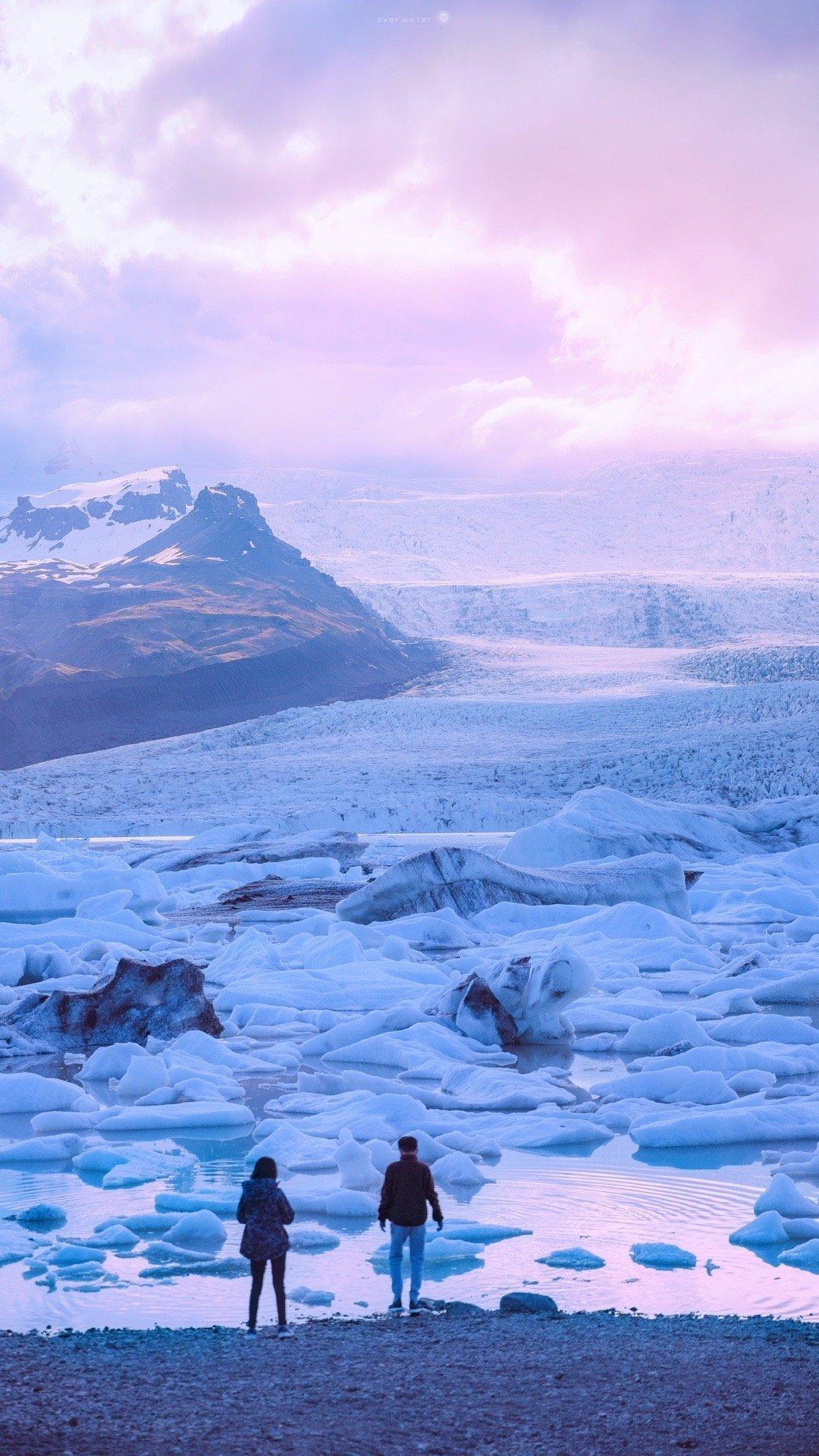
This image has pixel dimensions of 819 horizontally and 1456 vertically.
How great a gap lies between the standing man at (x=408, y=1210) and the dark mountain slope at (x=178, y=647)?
40.2 metres

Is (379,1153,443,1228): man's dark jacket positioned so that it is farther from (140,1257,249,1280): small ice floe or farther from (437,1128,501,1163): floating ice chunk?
(437,1128,501,1163): floating ice chunk

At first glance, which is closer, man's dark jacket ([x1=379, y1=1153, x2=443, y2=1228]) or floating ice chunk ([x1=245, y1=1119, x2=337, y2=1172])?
man's dark jacket ([x1=379, y1=1153, x2=443, y2=1228])

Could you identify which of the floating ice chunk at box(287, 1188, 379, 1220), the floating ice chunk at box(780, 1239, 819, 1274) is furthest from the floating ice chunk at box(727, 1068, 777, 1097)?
the floating ice chunk at box(287, 1188, 379, 1220)

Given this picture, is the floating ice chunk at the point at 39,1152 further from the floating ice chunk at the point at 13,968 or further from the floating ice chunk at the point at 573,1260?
the floating ice chunk at the point at 13,968

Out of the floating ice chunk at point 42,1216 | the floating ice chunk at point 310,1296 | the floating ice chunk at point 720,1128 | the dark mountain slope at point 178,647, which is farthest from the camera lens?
the dark mountain slope at point 178,647

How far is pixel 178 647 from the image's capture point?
53.7 metres

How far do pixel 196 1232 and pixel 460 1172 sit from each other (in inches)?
55.4

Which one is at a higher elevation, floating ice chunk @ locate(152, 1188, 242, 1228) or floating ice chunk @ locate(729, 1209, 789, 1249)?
floating ice chunk @ locate(152, 1188, 242, 1228)

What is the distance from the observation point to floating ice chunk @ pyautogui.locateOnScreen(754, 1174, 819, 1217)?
599 cm

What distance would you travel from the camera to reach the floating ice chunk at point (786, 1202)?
599 cm

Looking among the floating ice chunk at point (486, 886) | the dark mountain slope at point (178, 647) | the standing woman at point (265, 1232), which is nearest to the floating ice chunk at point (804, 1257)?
the standing woman at point (265, 1232)

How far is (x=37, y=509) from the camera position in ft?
344

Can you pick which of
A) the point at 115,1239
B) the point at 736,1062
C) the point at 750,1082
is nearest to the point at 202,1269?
the point at 115,1239

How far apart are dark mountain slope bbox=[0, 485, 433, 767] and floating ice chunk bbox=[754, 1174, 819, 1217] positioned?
39751mm
